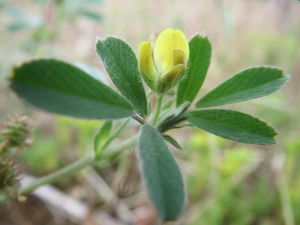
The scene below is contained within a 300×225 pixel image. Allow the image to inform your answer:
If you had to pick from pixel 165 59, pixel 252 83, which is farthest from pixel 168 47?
pixel 252 83

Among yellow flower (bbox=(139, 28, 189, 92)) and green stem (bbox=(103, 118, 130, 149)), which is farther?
green stem (bbox=(103, 118, 130, 149))

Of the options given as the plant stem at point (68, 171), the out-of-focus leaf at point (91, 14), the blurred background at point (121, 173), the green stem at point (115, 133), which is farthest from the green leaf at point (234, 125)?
the out-of-focus leaf at point (91, 14)

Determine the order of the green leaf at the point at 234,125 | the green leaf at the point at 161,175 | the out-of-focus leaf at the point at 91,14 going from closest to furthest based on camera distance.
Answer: the green leaf at the point at 161,175
the green leaf at the point at 234,125
the out-of-focus leaf at the point at 91,14

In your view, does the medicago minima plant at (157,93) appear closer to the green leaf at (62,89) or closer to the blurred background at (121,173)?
the green leaf at (62,89)

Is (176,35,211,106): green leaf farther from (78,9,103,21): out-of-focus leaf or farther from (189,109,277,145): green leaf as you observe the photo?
(78,9,103,21): out-of-focus leaf

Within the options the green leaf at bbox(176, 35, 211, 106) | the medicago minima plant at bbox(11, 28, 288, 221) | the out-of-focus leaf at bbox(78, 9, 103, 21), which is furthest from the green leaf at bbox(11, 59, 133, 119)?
the out-of-focus leaf at bbox(78, 9, 103, 21)

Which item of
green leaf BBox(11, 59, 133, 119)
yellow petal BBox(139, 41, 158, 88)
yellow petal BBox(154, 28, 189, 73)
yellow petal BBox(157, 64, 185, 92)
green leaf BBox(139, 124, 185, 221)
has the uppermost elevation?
yellow petal BBox(154, 28, 189, 73)

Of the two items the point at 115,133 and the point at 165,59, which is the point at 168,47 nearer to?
the point at 165,59
